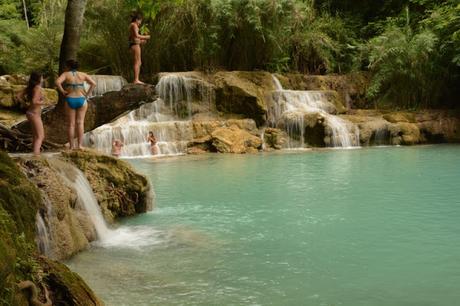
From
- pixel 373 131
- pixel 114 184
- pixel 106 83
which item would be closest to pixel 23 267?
pixel 114 184

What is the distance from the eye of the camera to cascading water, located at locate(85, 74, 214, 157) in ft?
55.9

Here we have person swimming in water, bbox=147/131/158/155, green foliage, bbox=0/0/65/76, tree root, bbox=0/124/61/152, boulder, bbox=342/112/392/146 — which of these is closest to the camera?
tree root, bbox=0/124/61/152

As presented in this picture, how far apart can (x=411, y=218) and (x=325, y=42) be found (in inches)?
712

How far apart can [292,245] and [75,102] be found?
3.73 metres

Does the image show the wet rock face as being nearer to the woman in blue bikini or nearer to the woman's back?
the woman in blue bikini

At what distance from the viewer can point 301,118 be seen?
62.9 feet

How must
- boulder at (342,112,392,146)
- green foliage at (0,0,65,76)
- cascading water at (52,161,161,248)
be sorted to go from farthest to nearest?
green foliage at (0,0,65,76), boulder at (342,112,392,146), cascading water at (52,161,161,248)

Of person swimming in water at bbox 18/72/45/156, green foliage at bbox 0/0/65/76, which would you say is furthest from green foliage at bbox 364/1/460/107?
person swimming in water at bbox 18/72/45/156

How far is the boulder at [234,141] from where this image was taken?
56.7 ft

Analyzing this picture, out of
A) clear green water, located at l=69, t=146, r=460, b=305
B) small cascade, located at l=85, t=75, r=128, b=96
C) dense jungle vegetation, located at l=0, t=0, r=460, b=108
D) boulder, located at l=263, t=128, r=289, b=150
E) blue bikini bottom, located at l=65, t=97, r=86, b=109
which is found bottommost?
clear green water, located at l=69, t=146, r=460, b=305

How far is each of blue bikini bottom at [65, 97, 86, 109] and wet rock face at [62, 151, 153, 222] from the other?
2.22ft

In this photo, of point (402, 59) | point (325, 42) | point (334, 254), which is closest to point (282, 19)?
point (325, 42)

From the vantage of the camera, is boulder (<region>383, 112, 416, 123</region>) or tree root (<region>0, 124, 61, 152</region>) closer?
tree root (<region>0, 124, 61, 152</region>)

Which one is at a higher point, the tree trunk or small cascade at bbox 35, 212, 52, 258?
the tree trunk
